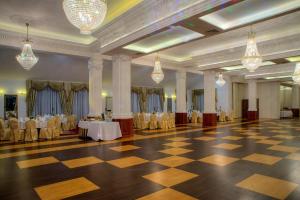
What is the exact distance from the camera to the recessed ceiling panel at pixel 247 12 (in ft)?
15.5

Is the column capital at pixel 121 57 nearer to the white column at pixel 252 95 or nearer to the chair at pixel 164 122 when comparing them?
the chair at pixel 164 122

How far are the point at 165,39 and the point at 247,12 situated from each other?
2830 millimetres

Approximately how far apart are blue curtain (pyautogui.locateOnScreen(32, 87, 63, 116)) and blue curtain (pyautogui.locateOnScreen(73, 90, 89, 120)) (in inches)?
37.4

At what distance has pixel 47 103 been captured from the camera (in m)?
12.9

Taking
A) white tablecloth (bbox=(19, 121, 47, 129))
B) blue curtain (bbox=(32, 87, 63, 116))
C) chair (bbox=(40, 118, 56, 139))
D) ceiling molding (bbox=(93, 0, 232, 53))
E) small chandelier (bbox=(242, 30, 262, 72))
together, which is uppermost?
ceiling molding (bbox=(93, 0, 232, 53))

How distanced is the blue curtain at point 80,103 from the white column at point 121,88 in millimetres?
6519

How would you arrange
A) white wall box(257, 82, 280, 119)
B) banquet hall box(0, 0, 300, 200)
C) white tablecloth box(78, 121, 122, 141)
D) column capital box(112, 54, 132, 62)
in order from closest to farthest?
banquet hall box(0, 0, 300, 200)
white tablecloth box(78, 121, 122, 141)
column capital box(112, 54, 132, 62)
white wall box(257, 82, 280, 119)

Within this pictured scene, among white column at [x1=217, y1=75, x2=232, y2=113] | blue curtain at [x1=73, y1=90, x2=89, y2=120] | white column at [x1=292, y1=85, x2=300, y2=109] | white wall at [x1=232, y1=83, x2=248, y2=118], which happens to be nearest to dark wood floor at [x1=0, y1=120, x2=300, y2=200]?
blue curtain at [x1=73, y1=90, x2=89, y2=120]

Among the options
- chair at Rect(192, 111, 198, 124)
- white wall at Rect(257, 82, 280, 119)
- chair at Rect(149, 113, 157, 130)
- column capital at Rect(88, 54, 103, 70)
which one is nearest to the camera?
column capital at Rect(88, 54, 103, 70)

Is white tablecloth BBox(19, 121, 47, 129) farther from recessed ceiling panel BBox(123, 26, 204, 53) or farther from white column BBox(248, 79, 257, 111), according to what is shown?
white column BBox(248, 79, 257, 111)

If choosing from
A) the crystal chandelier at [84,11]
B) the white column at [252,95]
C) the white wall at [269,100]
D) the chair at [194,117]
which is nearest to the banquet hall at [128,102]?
the crystal chandelier at [84,11]

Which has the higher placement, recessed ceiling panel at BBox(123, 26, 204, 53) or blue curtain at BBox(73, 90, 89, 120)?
recessed ceiling panel at BBox(123, 26, 204, 53)

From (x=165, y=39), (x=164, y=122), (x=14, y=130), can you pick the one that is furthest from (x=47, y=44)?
(x=164, y=122)

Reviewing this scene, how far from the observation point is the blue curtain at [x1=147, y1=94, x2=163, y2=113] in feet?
58.2
